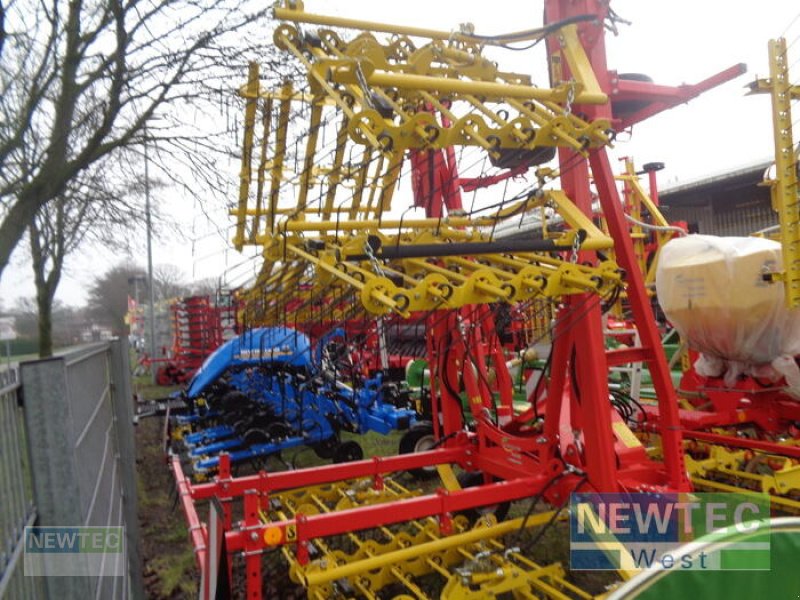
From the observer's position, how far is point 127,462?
13.5 ft

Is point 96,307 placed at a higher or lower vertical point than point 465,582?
higher

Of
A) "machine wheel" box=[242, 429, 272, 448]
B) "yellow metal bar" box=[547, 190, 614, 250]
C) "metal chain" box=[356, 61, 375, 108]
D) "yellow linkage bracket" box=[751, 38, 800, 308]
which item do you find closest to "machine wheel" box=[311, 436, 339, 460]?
"machine wheel" box=[242, 429, 272, 448]

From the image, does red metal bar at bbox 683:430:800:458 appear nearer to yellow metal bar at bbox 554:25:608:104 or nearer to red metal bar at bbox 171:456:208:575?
yellow metal bar at bbox 554:25:608:104

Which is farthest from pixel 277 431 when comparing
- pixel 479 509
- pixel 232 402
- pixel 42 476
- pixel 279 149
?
pixel 42 476

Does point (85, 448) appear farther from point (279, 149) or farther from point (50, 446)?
point (279, 149)

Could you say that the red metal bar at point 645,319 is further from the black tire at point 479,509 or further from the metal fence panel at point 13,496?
the metal fence panel at point 13,496

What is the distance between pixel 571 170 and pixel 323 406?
171 inches

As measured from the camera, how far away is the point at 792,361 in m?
4.45

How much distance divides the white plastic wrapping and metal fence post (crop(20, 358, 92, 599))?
4.35m

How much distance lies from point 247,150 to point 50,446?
111 inches

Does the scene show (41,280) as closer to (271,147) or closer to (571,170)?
(271,147)

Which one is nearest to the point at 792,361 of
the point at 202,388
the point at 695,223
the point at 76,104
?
the point at 202,388

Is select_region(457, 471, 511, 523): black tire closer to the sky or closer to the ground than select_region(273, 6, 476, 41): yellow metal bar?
closer to the ground

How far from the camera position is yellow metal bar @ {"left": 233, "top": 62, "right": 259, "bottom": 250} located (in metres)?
4.01
